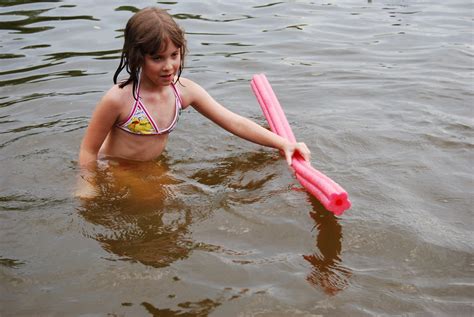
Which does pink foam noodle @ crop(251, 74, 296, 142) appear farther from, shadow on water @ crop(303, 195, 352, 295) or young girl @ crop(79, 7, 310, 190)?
shadow on water @ crop(303, 195, 352, 295)

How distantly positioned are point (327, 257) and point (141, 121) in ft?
5.07

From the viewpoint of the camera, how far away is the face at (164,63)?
11.6ft

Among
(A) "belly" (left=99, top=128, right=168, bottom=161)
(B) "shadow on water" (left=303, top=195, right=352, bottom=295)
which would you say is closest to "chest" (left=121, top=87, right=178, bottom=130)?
(A) "belly" (left=99, top=128, right=168, bottom=161)

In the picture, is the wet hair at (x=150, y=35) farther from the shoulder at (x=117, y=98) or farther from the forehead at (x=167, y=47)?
the shoulder at (x=117, y=98)

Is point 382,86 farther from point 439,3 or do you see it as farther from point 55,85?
point 439,3

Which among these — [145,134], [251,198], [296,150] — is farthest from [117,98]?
[296,150]

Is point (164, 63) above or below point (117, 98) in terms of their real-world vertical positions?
above

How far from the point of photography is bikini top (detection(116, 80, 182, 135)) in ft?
12.6

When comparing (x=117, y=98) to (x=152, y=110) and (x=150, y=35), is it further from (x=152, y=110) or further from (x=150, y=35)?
(x=150, y=35)

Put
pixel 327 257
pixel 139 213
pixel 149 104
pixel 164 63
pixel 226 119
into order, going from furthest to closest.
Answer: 1. pixel 226 119
2. pixel 149 104
3. pixel 164 63
4. pixel 139 213
5. pixel 327 257

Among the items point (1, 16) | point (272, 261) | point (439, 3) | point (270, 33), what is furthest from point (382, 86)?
point (1, 16)

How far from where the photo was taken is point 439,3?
31.2ft

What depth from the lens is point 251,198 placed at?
3625 millimetres

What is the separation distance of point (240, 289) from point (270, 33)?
5693 millimetres
